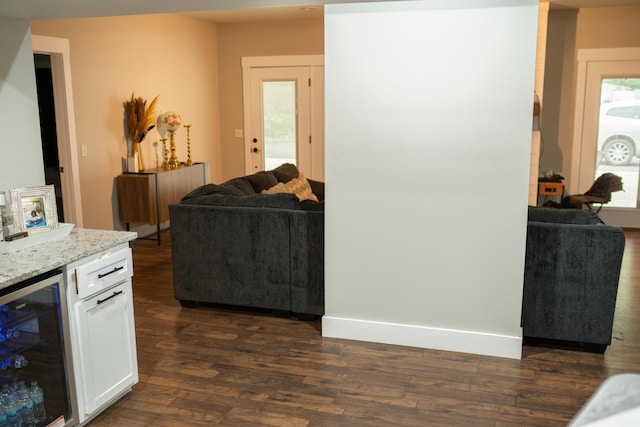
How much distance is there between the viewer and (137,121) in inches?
254

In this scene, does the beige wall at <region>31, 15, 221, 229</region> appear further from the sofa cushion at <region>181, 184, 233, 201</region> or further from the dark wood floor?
the dark wood floor

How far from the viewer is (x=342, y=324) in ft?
13.1

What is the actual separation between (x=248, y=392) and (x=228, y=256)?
1330 millimetres

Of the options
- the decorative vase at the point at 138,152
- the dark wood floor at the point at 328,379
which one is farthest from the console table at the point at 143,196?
the dark wood floor at the point at 328,379

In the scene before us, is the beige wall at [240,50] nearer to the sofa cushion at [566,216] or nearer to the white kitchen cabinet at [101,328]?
the sofa cushion at [566,216]

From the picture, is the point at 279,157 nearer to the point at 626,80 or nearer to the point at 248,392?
the point at 626,80

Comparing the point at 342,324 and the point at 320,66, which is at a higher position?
the point at 320,66

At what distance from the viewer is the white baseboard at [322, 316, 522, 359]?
3.71 metres

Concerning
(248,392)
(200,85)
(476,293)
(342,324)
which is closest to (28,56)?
(248,392)

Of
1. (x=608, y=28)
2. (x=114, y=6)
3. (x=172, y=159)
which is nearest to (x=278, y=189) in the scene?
(x=172, y=159)

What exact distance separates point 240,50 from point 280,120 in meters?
1.13

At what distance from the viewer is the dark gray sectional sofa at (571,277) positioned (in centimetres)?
363

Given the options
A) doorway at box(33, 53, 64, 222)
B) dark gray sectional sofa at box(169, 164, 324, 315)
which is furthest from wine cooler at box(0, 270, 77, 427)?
doorway at box(33, 53, 64, 222)

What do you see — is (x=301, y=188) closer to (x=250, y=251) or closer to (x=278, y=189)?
(x=278, y=189)
